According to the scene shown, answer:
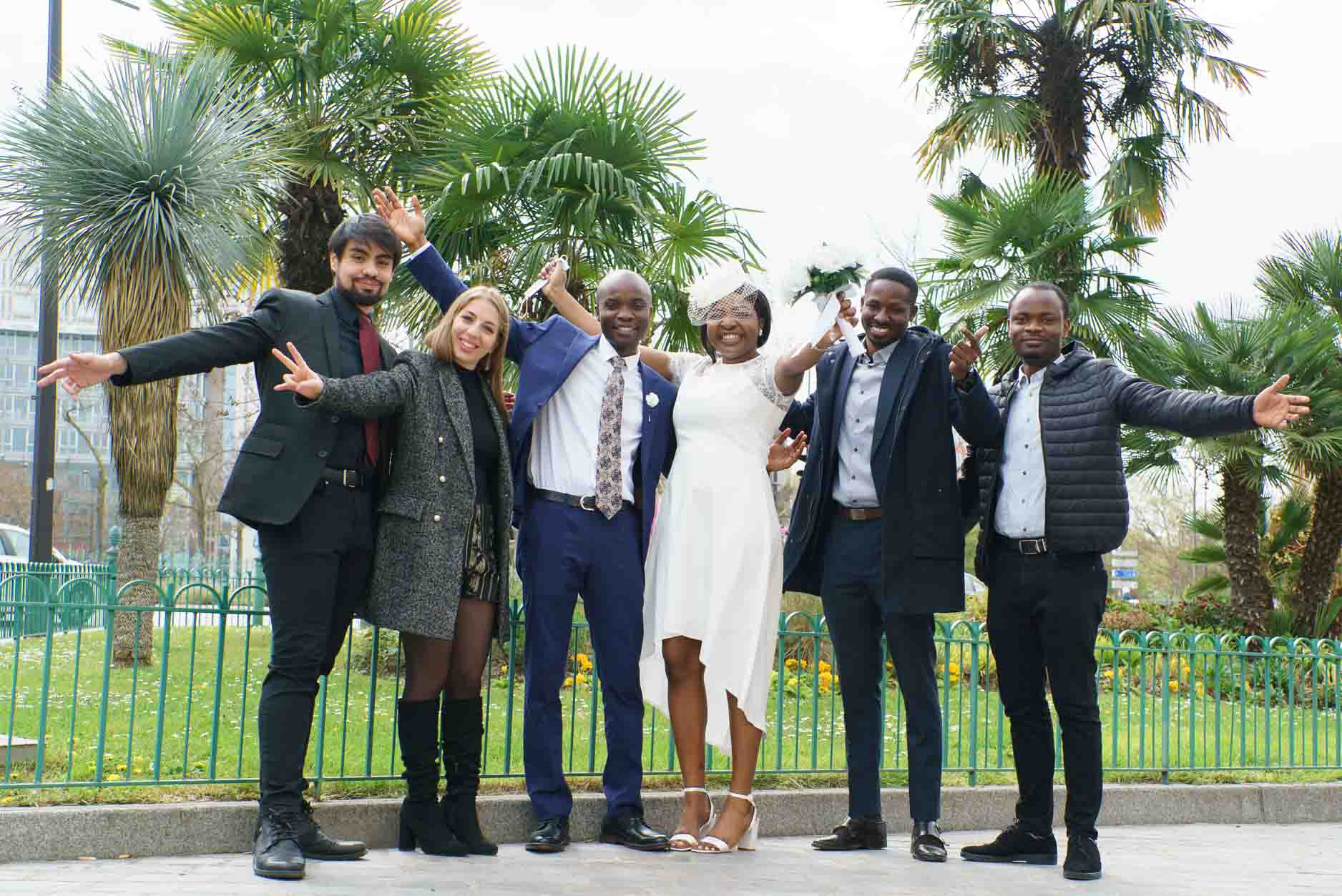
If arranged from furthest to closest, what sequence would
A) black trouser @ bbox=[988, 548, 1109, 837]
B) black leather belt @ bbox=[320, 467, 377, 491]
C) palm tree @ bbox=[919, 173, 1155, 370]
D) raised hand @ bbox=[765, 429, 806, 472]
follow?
palm tree @ bbox=[919, 173, 1155, 370], raised hand @ bbox=[765, 429, 806, 472], black trouser @ bbox=[988, 548, 1109, 837], black leather belt @ bbox=[320, 467, 377, 491]

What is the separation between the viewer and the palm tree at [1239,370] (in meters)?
11.7

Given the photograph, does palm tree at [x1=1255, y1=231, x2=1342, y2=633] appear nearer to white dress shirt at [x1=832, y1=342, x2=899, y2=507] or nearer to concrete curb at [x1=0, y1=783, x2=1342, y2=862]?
concrete curb at [x1=0, y1=783, x2=1342, y2=862]

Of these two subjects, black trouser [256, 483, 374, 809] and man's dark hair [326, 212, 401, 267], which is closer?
black trouser [256, 483, 374, 809]

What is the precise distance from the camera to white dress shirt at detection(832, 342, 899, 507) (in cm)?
495

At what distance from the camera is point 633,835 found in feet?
16.0

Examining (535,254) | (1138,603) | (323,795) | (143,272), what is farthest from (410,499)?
(1138,603)

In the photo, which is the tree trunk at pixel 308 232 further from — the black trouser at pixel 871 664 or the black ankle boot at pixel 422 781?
the black trouser at pixel 871 664

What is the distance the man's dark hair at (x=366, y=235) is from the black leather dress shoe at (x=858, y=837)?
2898mm

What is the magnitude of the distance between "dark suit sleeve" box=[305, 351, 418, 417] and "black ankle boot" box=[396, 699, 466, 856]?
43.3 inches

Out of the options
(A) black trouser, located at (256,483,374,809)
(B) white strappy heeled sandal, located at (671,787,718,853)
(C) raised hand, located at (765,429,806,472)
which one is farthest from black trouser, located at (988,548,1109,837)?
(A) black trouser, located at (256,483,374,809)

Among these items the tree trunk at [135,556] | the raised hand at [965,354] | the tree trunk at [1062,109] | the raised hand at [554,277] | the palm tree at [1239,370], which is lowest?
the tree trunk at [135,556]

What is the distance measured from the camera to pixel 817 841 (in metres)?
5.15

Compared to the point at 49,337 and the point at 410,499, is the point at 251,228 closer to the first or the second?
the point at 49,337

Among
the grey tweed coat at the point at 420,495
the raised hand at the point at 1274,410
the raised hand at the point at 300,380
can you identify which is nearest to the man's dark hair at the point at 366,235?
the grey tweed coat at the point at 420,495
